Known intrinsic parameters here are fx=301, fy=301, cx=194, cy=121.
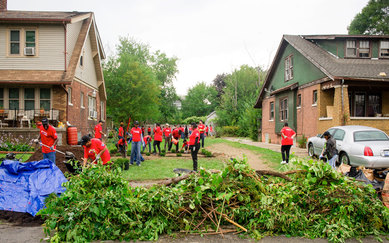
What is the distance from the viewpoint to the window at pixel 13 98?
58.8 feet

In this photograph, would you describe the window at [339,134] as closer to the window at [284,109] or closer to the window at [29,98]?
the window at [284,109]

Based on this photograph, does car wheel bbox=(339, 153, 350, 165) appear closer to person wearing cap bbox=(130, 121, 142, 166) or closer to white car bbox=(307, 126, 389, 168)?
white car bbox=(307, 126, 389, 168)

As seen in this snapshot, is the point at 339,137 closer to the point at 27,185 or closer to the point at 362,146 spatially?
the point at 362,146

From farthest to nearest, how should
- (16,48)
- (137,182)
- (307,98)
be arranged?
(307,98), (16,48), (137,182)

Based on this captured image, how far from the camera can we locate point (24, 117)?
54.4 ft

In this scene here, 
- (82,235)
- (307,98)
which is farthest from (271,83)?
(82,235)

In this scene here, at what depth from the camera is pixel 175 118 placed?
6856 centimetres

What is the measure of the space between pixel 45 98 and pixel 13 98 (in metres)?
1.88

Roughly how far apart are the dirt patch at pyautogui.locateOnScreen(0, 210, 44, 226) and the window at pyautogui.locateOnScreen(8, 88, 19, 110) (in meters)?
14.6

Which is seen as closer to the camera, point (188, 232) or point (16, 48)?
point (188, 232)

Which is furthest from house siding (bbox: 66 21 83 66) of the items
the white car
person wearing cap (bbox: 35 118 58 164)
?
the white car

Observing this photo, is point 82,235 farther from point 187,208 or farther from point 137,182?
point 137,182

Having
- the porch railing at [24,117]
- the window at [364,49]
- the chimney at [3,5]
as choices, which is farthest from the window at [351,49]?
the chimney at [3,5]

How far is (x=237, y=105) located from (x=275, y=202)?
42.9 meters
